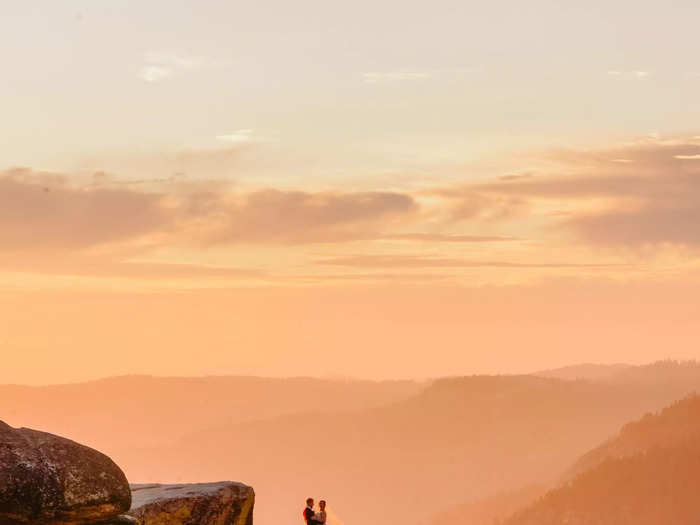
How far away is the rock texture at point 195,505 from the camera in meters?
33.9

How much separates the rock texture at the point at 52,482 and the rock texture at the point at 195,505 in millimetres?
4383

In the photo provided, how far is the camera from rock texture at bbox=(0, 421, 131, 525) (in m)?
27.5

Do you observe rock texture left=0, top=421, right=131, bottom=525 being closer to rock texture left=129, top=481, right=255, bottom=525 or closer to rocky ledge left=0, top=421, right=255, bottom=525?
rocky ledge left=0, top=421, right=255, bottom=525

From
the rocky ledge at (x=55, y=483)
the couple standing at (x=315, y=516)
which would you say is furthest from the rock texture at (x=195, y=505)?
the rocky ledge at (x=55, y=483)

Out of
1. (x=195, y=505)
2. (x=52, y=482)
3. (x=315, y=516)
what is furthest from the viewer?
(x=315, y=516)

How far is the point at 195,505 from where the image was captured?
34.8 metres

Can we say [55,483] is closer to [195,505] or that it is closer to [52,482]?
[52,482]

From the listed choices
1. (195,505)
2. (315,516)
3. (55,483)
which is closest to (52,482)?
(55,483)

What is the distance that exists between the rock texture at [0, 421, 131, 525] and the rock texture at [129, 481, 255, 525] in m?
4.38

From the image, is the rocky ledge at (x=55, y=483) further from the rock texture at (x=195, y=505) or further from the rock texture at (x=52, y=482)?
the rock texture at (x=195, y=505)

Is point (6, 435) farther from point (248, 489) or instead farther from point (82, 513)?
point (248, 489)

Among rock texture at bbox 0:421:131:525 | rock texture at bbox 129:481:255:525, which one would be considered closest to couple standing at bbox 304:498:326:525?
rock texture at bbox 129:481:255:525

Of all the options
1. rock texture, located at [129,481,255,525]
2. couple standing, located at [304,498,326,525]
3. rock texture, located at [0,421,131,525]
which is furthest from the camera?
couple standing, located at [304,498,326,525]

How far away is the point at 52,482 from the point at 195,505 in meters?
7.71
